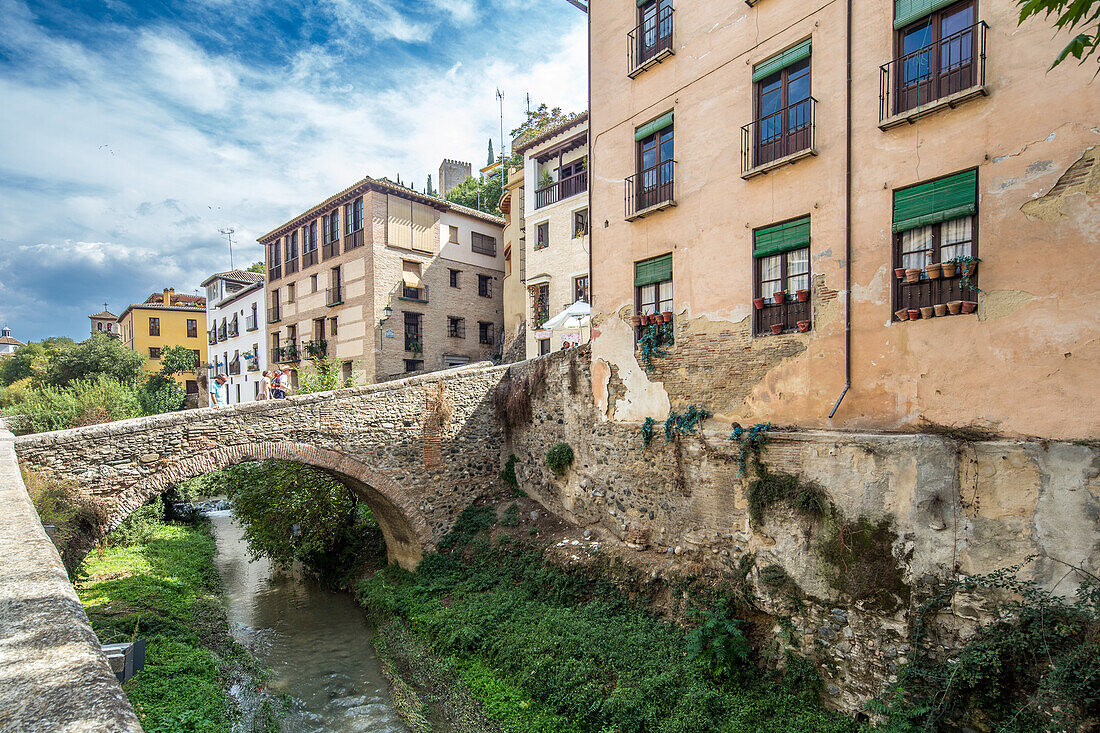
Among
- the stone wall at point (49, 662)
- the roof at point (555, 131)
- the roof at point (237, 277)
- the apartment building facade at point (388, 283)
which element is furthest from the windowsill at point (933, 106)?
the roof at point (237, 277)

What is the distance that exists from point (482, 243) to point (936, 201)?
22.4m

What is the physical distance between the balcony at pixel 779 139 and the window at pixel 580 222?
999 centimetres

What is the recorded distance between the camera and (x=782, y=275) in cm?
864

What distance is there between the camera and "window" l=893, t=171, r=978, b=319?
21.9ft

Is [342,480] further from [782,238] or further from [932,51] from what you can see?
[932,51]

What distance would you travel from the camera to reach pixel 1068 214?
5.96 m

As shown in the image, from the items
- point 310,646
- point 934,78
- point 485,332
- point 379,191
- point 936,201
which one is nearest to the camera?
point 936,201

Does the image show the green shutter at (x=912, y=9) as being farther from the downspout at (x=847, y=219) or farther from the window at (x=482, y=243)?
the window at (x=482, y=243)

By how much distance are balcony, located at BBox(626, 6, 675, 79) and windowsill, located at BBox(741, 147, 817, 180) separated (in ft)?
10.2

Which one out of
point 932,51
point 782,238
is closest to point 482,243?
point 782,238

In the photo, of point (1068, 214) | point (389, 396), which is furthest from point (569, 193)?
point (1068, 214)

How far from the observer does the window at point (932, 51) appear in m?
6.75

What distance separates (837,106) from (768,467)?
17.3ft

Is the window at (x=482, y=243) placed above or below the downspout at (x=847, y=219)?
above
